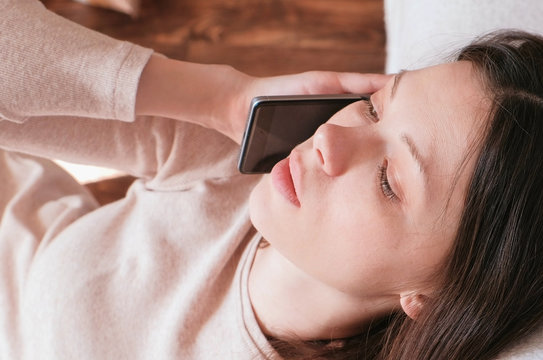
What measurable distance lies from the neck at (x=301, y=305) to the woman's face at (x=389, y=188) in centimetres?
8

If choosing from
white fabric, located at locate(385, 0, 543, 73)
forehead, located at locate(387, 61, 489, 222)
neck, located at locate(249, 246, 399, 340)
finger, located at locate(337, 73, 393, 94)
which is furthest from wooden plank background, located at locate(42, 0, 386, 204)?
forehead, located at locate(387, 61, 489, 222)

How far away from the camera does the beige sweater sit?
2.68 feet

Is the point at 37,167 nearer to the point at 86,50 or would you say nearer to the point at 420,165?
the point at 86,50

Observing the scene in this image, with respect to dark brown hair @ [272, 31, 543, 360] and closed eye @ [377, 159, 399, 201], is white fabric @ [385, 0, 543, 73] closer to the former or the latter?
dark brown hair @ [272, 31, 543, 360]

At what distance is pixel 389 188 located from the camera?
692 mm

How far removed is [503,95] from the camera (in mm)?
692

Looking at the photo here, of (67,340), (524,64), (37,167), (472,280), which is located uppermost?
(524,64)

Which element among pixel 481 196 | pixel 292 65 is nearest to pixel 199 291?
pixel 481 196

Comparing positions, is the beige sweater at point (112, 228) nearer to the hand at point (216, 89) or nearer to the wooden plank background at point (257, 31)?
the hand at point (216, 89)

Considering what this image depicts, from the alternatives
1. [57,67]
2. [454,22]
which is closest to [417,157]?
[454,22]

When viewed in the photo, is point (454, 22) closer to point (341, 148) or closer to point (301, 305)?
point (341, 148)

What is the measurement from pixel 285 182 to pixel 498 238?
0.26 m

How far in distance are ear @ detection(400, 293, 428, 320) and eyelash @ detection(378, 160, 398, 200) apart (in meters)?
0.15

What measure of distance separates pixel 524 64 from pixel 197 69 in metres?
0.48
